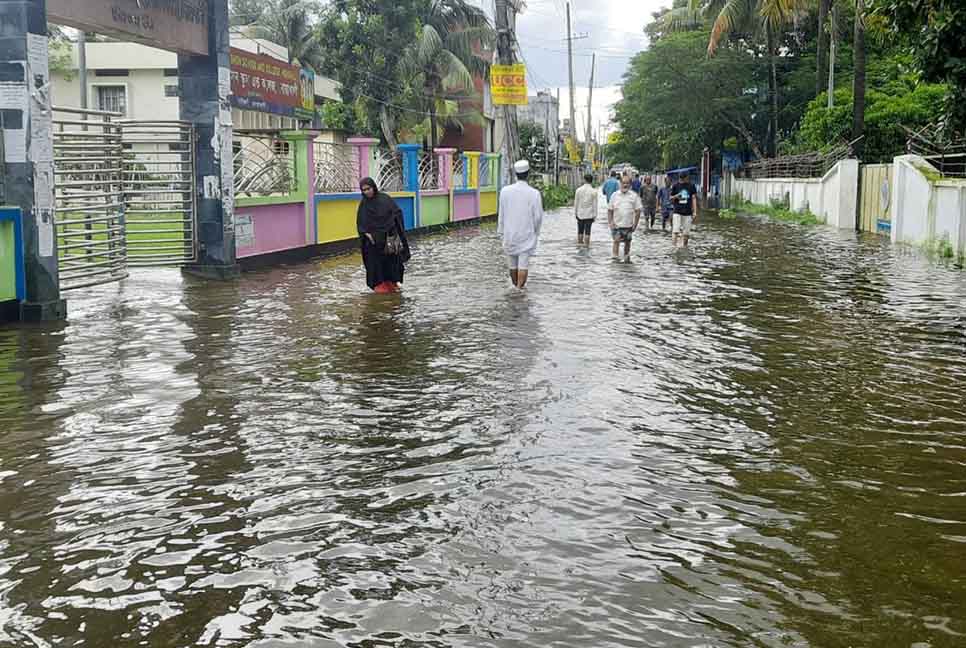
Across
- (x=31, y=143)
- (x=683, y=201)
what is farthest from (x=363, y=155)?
(x=31, y=143)

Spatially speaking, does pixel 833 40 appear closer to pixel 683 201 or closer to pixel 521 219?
pixel 683 201

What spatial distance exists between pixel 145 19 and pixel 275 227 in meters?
5.69

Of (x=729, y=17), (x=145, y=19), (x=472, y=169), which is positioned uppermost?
(x=729, y=17)

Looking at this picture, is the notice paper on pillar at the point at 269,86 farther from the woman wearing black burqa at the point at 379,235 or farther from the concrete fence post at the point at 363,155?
the woman wearing black burqa at the point at 379,235

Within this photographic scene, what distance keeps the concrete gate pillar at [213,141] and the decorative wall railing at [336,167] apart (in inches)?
195

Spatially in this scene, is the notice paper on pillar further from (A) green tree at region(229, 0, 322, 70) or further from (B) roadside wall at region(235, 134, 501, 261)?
(A) green tree at region(229, 0, 322, 70)

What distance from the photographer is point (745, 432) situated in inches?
254

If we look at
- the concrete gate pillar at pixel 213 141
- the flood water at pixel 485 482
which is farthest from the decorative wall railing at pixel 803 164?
the flood water at pixel 485 482

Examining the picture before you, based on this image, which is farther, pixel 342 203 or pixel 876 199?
pixel 876 199

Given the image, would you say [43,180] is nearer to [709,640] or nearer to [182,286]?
[182,286]

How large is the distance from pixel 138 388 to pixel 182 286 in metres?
7.54

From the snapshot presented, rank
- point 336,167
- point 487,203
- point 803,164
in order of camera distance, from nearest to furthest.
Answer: point 336,167 < point 487,203 < point 803,164

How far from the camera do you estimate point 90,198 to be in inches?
516

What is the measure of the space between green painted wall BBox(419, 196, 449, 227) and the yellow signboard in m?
4.92
